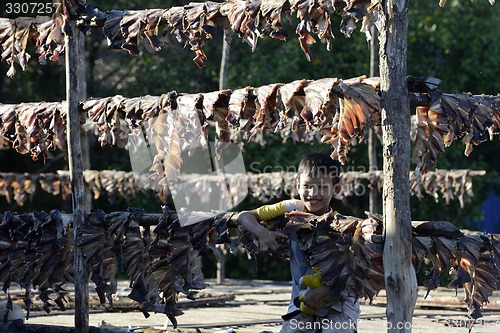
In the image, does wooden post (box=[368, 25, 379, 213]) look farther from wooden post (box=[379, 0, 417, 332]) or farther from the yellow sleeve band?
wooden post (box=[379, 0, 417, 332])

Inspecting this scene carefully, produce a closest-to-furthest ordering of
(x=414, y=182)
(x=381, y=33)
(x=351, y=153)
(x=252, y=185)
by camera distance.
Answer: (x=381, y=33) < (x=414, y=182) < (x=252, y=185) < (x=351, y=153)

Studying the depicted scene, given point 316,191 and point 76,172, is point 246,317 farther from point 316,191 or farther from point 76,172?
point 316,191

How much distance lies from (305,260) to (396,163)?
37.5 inches

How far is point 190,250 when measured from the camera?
4.86m

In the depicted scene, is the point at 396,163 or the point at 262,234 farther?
the point at 262,234

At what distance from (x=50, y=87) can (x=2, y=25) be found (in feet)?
40.9

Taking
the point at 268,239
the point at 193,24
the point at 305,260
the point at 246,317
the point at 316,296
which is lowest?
the point at 246,317

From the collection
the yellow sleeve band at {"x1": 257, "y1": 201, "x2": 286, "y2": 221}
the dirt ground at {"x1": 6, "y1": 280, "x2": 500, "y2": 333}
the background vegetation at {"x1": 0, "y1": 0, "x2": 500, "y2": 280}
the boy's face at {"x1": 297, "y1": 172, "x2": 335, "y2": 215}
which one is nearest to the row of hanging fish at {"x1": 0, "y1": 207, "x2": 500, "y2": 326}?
the yellow sleeve band at {"x1": 257, "y1": 201, "x2": 286, "y2": 221}

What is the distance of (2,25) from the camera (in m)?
5.73

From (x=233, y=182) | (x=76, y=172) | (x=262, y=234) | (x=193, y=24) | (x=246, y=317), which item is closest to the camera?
(x=262, y=234)

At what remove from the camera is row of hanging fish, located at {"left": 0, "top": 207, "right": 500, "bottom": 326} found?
4.32 metres

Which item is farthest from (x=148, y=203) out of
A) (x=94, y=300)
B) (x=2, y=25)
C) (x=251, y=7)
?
(x=251, y=7)

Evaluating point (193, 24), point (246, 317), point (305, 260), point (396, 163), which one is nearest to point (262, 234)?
point (305, 260)

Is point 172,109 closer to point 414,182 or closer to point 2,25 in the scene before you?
point 2,25
